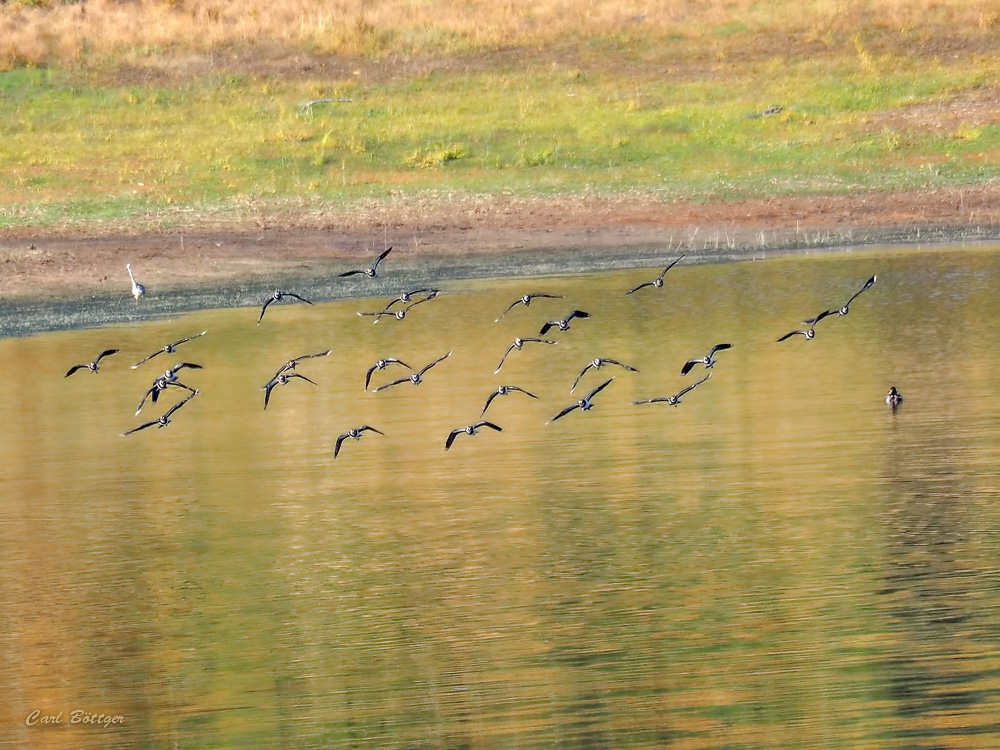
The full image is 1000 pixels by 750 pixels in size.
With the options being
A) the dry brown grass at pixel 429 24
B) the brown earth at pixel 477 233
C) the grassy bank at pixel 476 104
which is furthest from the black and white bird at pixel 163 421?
the dry brown grass at pixel 429 24

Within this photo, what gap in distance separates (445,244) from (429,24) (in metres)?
15.2

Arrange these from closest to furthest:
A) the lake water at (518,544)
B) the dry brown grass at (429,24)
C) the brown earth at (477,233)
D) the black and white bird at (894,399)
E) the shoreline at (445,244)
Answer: the lake water at (518,544)
the black and white bird at (894,399)
the shoreline at (445,244)
the brown earth at (477,233)
the dry brown grass at (429,24)

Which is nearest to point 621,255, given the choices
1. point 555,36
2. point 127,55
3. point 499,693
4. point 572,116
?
point 572,116

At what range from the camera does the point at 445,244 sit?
34.7m

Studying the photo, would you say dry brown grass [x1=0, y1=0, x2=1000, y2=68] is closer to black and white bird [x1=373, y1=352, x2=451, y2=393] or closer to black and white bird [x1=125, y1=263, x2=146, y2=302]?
black and white bird [x1=125, y1=263, x2=146, y2=302]

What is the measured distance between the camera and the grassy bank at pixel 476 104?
123 ft

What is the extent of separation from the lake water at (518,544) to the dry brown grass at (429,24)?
1906 cm

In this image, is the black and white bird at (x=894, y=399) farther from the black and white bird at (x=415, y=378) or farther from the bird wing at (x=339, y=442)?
the bird wing at (x=339, y=442)

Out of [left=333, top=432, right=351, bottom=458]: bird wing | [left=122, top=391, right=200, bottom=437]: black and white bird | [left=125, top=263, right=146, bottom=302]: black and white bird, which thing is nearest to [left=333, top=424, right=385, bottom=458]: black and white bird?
[left=333, top=432, right=351, bottom=458]: bird wing

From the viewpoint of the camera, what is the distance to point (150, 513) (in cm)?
1859

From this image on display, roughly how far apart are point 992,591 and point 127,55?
121 feet

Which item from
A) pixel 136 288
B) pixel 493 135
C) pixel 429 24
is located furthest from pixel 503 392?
pixel 429 24

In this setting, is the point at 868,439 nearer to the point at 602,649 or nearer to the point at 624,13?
the point at 602,649

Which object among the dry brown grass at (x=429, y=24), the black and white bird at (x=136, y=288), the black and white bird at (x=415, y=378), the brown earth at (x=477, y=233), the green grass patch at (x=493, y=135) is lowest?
the black and white bird at (x=415, y=378)
